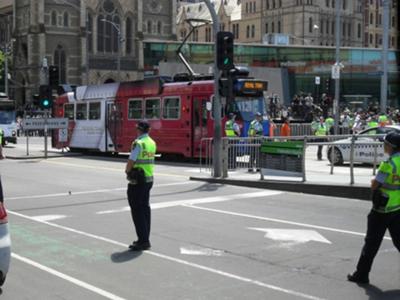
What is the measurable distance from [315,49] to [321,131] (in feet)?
144

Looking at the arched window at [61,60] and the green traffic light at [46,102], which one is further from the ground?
the arched window at [61,60]

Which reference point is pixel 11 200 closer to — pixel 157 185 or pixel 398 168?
pixel 157 185

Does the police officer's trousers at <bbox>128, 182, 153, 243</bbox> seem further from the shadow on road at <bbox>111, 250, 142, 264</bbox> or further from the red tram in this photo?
the red tram

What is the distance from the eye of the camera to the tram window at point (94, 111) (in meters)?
28.5

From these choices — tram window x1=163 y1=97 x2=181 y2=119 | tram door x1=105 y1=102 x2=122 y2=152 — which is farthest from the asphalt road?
tram door x1=105 y1=102 x2=122 y2=152

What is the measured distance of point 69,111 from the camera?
1212 inches

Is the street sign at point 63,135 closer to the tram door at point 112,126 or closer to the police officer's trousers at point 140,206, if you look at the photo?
the tram door at point 112,126

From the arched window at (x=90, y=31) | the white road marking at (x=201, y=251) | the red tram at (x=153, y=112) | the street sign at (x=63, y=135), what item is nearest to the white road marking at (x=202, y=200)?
the white road marking at (x=201, y=251)

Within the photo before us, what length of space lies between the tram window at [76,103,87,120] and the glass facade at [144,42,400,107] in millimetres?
37048

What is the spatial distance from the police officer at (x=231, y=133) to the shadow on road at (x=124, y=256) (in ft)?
34.4

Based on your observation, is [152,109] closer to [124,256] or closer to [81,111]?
[81,111]

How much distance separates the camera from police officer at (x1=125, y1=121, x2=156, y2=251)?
8555 millimetres

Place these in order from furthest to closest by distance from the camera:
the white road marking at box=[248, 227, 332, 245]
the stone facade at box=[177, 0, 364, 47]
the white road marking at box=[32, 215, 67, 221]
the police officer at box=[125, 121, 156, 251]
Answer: the stone facade at box=[177, 0, 364, 47], the white road marking at box=[32, 215, 67, 221], the white road marking at box=[248, 227, 332, 245], the police officer at box=[125, 121, 156, 251]

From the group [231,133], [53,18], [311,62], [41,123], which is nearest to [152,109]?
[231,133]
